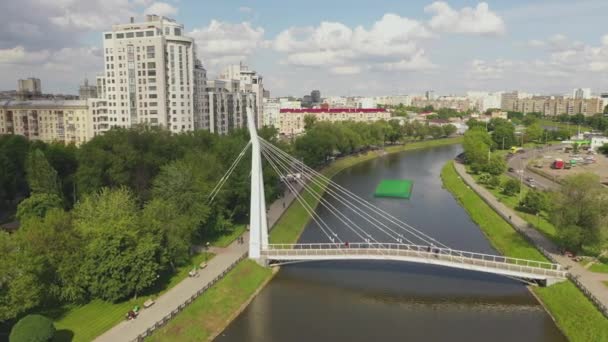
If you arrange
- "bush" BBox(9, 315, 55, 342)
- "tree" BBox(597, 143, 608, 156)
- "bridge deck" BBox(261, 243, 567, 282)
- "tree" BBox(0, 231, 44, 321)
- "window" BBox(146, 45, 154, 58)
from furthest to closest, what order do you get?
1. "tree" BBox(597, 143, 608, 156)
2. "window" BBox(146, 45, 154, 58)
3. "bridge deck" BBox(261, 243, 567, 282)
4. "tree" BBox(0, 231, 44, 321)
5. "bush" BBox(9, 315, 55, 342)

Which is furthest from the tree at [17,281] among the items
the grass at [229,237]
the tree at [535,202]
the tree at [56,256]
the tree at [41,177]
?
the tree at [535,202]

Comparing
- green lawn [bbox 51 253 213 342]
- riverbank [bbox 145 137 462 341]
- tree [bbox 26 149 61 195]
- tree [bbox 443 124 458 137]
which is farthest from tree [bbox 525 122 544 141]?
green lawn [bbox 51 253 213 342]

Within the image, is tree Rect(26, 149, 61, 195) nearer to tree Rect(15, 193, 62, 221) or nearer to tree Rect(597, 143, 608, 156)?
tree Rect(15, 193, 62, 221)

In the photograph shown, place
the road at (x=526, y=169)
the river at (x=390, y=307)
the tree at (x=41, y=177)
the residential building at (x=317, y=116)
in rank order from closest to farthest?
the river at (x=390, y=307)
the tree at (x=41, y=177)
the road at (x=526, y=169)
the residential building at (x=317, y=116)

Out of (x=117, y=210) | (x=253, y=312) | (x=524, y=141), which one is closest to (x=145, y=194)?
(x=117, y=210)

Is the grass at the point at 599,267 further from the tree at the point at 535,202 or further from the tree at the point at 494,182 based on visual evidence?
the tree at the point at 494,182

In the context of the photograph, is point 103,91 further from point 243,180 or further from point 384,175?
point 384,175
